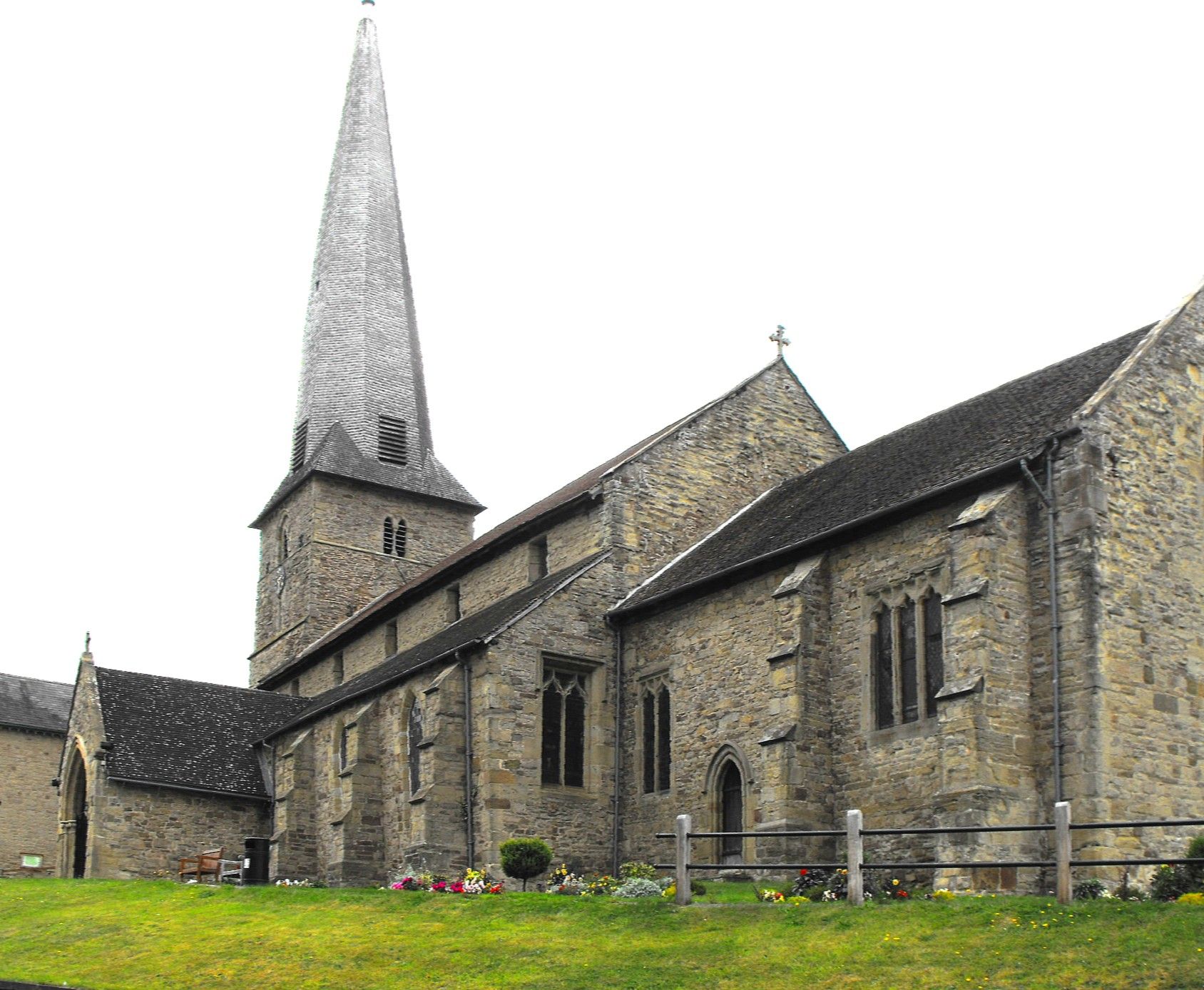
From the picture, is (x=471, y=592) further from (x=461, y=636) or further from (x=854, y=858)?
(x=854, y=858)

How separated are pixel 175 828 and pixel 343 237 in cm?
2746

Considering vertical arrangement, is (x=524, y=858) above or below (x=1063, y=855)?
below

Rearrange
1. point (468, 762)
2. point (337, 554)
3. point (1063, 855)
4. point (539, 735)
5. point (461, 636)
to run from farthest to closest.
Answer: point (337, 554) < point (461, 636) < point (539, 735) < point (468, 762) < point (1063, 855)

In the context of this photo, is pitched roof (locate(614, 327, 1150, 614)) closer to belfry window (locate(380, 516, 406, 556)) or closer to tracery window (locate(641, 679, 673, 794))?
tracery window (locate(641, 679, 673, 794))

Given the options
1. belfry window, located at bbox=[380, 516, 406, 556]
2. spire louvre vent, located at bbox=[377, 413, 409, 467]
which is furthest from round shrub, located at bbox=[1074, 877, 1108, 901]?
spire louvre vent, located at bbox=[377, 413, 409, 467]

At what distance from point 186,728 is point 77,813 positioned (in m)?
3.69

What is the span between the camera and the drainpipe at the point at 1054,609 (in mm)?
22578

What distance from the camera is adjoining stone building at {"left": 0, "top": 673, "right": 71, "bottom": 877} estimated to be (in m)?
56.6

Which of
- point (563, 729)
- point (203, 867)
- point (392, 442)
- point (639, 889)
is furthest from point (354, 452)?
point (639, 889)

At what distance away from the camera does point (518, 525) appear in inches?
1478

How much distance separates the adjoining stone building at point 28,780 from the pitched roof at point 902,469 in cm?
3445

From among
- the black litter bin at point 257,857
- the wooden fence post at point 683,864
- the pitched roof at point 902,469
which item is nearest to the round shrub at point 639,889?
the wooden fence post at point 683,864

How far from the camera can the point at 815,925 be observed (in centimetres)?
1870

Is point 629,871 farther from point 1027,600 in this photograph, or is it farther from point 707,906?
point 1027,600
